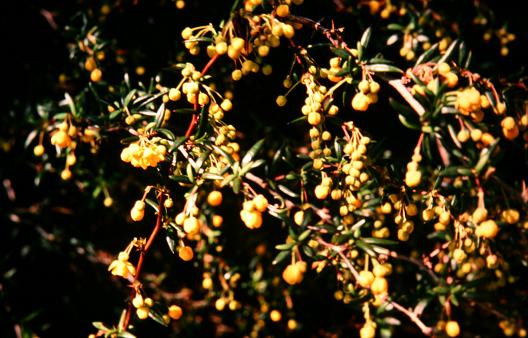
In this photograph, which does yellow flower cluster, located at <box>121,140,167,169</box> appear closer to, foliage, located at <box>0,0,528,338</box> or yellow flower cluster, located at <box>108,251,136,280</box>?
foliage, located at <box>0,0,528,338</box>

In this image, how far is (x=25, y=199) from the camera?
8.25 feet

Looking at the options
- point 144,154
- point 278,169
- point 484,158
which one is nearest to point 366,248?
point 484,158

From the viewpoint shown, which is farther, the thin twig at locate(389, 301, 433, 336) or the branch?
the thin twig at locate(389, 301, 433, 336)

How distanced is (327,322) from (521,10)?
93.9 inches

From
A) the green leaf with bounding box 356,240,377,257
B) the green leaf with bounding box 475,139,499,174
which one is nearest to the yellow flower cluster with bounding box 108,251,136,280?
the green leaf with bounding box 356,240,377,257

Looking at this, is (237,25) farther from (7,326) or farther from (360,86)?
(7,326)

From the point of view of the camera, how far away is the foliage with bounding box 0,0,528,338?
3.76ft

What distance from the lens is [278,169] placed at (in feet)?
6.70

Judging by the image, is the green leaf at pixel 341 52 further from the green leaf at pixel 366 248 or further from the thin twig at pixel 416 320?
the thin twig at pixel 416 320

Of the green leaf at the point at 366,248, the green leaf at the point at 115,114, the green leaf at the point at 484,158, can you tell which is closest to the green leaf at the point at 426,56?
the green leaf at the point at 484,158

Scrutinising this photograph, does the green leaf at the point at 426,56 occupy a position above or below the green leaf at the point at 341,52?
below

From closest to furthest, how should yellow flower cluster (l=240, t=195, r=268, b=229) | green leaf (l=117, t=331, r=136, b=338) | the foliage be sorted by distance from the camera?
yellow flower cluster (l=240, t=195, r=268, b=229) → the foliage → green leaf (l=117, t=331, r=136, b=338)

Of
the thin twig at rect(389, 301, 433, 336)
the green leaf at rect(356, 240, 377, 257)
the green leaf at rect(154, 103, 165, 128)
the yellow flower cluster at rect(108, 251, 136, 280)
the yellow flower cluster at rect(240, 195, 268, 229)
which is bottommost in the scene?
A: the thin twig at rect(389, 301, 433, 336)

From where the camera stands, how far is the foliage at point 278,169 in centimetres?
114
